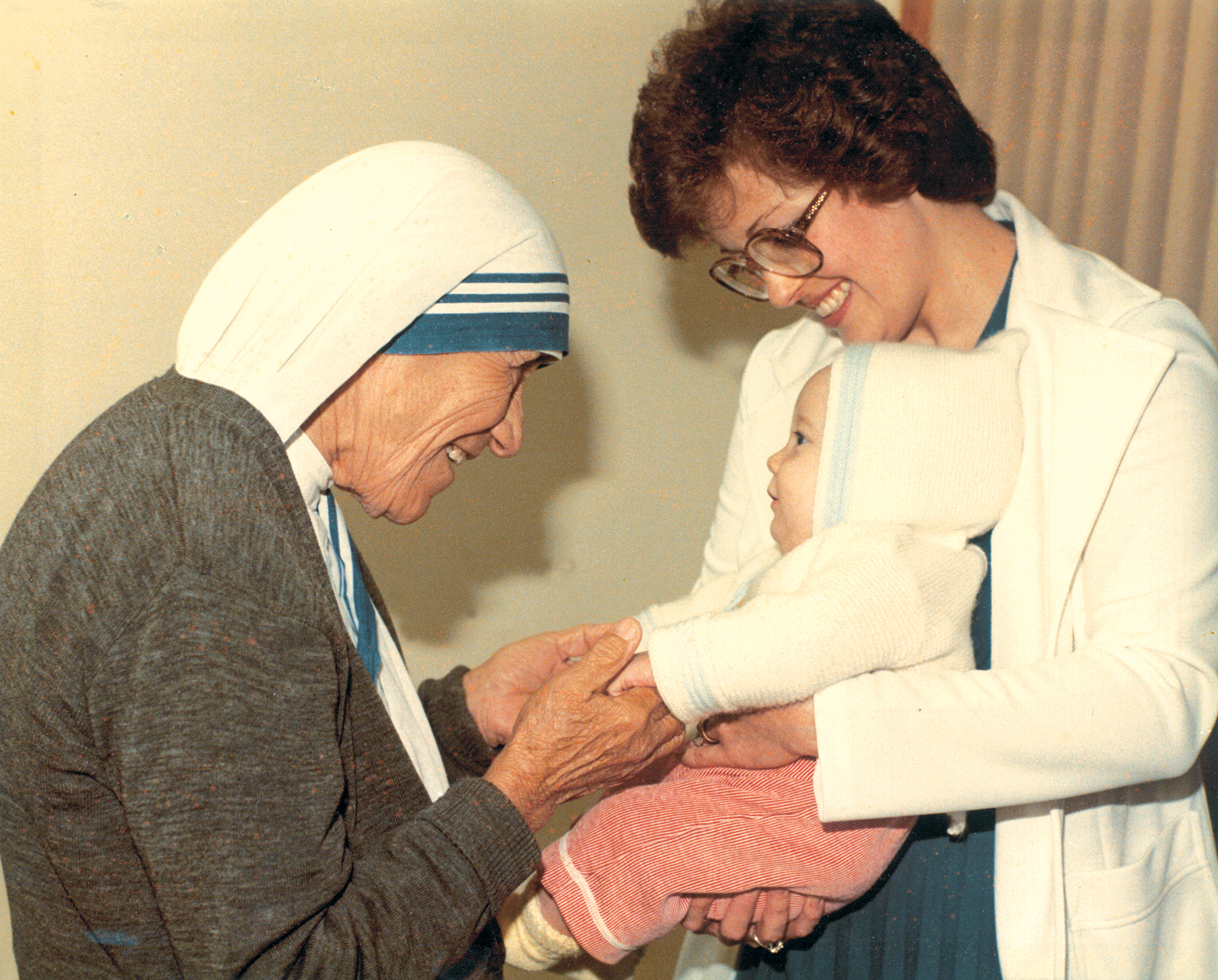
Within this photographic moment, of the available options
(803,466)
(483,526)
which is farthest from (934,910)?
(483,526)

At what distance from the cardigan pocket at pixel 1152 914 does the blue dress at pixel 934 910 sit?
0.50ft

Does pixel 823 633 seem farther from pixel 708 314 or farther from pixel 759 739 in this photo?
pixel 708 314

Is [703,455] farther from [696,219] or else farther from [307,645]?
[307,645]

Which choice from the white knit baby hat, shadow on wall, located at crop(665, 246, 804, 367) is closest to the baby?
the white knit baby hat

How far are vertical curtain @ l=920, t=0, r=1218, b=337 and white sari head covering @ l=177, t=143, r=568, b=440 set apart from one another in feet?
6.08

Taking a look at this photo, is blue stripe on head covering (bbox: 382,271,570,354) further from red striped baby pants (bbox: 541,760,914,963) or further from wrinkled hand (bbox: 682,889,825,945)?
wrinkled hand (bbox: 682,889,825,945)

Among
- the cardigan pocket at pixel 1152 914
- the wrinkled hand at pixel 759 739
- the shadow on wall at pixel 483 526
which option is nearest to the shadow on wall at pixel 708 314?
the shadow on wall at pixel 483 526

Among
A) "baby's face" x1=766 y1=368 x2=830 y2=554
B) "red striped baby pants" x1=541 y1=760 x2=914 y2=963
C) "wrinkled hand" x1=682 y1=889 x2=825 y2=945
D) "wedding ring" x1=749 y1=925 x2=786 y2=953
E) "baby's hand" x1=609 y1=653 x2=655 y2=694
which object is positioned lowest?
"wedding ring" x1=749 y1=925 x2=786 y2=953

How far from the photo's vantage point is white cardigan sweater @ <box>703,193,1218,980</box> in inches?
60.1

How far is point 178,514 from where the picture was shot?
1.30 m

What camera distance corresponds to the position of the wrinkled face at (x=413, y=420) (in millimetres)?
1614

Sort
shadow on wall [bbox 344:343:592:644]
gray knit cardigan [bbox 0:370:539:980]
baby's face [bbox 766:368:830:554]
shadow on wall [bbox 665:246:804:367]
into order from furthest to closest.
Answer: shadow on wall [bbox 665:246:804:367] → shadow on wall [bbox 344:343:592:644] → baby's face [bbox 766:368:830:554] → gray knit cardigan [bbox 0:370:539:980]

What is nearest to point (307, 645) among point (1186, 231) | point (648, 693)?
point (648, 693)

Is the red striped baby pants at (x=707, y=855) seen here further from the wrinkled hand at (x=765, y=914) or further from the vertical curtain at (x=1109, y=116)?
the vertical curtain at (x=1109, y=116)
